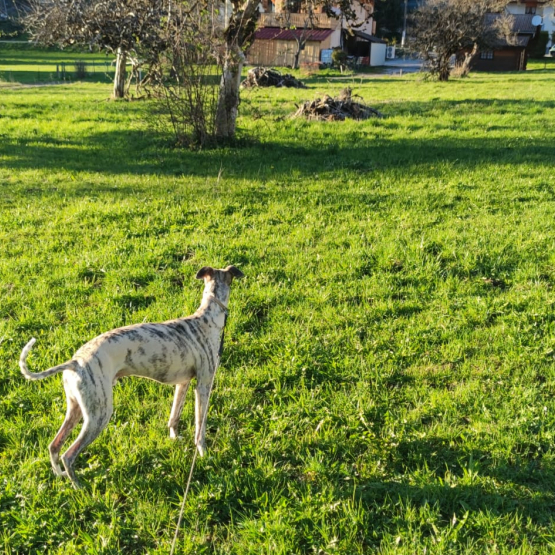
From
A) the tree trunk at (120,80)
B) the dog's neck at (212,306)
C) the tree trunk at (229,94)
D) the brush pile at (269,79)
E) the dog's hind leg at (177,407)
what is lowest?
the dog's hind leg at (177,407)

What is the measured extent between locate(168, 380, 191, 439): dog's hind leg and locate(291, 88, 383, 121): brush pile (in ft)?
46.0

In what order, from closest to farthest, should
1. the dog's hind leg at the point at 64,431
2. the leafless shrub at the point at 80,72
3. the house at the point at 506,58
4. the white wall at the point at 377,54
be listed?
the dog's hind leg at the point at 64,431
the leafless shrub at the point at 80,72
the house at the point at 506,58
the white wall at the point at 377,54

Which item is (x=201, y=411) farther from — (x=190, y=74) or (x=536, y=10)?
(x=536, y=10)

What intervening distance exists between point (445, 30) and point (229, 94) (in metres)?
26.5

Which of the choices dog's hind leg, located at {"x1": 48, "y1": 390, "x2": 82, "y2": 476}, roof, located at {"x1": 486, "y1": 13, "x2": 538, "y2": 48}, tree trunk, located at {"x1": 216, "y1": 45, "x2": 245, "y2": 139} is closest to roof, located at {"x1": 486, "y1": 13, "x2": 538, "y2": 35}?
roof, located at {"x1": 486, "y1": 13, "x2": 538, "y2": 48}

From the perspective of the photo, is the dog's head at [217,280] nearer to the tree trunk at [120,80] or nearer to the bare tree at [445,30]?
the tree trunk at [120,80]

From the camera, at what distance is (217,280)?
380cm

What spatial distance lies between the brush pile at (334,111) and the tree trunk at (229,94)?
444 centimetres

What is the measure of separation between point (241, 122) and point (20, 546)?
46.0 ft

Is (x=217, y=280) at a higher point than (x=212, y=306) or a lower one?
higher

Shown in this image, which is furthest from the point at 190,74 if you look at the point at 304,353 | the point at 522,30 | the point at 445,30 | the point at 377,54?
the point at 522,30

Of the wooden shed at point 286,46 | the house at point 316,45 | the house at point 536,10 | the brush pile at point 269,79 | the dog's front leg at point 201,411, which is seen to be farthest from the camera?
the house at point 536,10

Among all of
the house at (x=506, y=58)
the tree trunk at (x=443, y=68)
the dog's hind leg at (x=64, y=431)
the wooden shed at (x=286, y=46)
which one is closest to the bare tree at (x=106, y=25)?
the dog's hind leg at (x=64, y=431)

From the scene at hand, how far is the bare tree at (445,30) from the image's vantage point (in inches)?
1324
